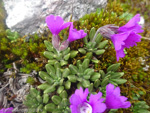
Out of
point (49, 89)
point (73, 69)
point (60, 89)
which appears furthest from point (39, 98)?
point (73, 69)

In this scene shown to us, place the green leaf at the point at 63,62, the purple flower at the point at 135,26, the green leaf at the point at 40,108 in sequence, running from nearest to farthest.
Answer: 1. the purple flower at the point at 135,26
2. the green leaf at the point at 40,108
3. the green leaf at the point at 63,62

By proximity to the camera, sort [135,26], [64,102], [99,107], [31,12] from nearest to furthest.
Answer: [99,107], [135,26], [64,102], [31,12]

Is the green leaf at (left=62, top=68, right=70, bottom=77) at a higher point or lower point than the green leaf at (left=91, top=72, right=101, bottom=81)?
higher

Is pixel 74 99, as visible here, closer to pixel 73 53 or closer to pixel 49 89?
pixel 49 89

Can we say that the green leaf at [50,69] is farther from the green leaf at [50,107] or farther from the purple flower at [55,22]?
the purple flower at [55,22]

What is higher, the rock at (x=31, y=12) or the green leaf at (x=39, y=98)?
the rock at (x=31, y=12)

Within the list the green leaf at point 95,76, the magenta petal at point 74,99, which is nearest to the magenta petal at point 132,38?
the green leaf at point 95,76

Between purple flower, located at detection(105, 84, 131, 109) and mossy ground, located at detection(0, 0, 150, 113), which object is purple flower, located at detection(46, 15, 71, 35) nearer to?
mossy ground, located at detection(0, 0, 150, 113)

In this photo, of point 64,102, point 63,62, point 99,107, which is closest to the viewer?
point 99,107

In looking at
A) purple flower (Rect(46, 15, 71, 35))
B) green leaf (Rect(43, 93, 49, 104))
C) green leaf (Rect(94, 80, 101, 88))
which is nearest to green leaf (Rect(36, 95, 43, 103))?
green leaf (Rect(43, 93, 49, 104))

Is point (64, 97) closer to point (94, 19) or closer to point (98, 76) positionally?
point (98, 76)

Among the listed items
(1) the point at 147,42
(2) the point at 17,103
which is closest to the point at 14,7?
(2) the point at 17,103
